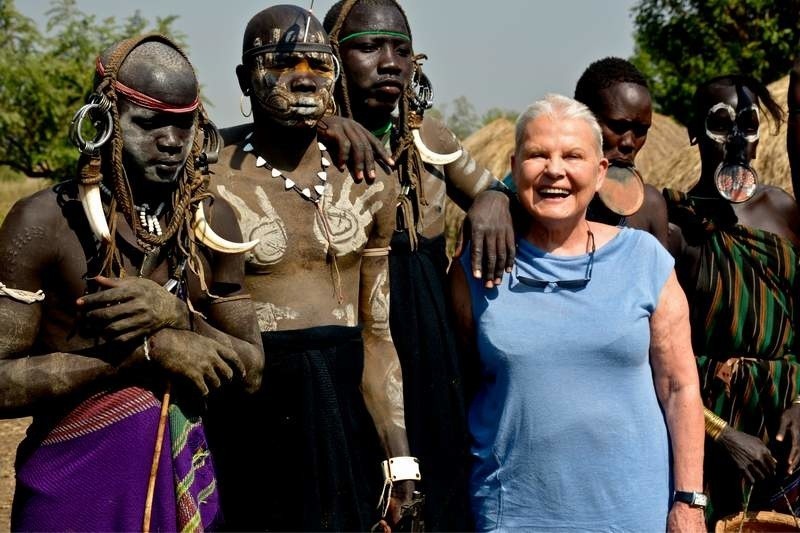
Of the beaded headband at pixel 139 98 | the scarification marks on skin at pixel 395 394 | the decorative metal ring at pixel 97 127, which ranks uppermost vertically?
the beaded headband at pixel 139 98

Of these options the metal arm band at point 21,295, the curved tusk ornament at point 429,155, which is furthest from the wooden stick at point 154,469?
the curved tusk ornament at point 429,155

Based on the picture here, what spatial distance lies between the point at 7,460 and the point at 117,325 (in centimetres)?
555

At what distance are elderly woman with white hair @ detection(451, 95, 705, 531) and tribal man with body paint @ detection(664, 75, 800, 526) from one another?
1044mm

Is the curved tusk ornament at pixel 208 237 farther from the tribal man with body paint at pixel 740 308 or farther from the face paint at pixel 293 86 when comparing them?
the tribal man with body paint at pixel 740 308

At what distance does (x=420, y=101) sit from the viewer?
434cm

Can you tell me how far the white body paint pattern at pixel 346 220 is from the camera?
11.9ft

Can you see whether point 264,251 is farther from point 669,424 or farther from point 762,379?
point 762,379

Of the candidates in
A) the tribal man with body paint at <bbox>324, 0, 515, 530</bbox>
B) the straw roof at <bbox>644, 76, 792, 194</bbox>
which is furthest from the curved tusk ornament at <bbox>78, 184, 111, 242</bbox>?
the straw roof at <bbox>644, 76, 792, 194</bbox>

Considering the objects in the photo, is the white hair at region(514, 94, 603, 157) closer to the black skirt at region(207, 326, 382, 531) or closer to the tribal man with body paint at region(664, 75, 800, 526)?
the black skirt at region(207, 326, 382, 531)

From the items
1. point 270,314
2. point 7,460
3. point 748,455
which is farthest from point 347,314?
point 7,460

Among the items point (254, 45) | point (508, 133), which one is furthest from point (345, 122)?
point (508, 133)

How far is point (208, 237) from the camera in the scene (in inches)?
120

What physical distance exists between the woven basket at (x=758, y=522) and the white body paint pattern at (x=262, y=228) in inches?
66.9

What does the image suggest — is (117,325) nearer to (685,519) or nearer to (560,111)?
(560,111)
